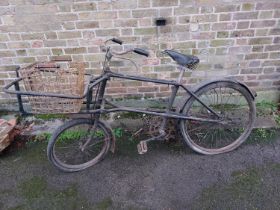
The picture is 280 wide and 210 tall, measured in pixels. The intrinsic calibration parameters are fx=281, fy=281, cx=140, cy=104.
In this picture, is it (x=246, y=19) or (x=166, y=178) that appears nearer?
(x=166, y=178)

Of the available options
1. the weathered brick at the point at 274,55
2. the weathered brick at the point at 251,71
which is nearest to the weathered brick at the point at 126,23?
the weathered brick at the point at 251,71

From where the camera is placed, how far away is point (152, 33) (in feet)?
11.1

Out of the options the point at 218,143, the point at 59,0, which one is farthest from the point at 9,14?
the point at 218,143

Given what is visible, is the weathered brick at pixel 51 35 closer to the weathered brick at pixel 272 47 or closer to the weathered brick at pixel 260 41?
the weathered brick at pixel 260 41

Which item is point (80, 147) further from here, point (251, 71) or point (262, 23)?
point (262, 23)

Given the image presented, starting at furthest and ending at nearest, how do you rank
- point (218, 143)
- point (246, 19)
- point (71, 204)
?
point (218, 143) < point (246, 19) < point (71, 204)

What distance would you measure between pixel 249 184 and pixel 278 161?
533 mm

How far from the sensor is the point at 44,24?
333cm

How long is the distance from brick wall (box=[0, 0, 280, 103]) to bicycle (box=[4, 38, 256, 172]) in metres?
0.32

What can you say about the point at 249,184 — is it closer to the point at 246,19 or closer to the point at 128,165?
the point at 128,165

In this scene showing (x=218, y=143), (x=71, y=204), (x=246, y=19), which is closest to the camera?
(x=71, y=204)

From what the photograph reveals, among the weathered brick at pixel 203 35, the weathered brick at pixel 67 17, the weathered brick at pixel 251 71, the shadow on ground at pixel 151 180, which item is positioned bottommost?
the shadow on ground at pixel 151 180

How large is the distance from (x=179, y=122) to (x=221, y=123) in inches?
20.1

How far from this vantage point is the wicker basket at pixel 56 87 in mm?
2654
